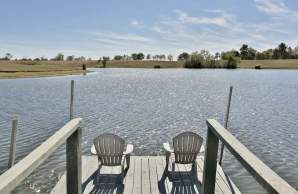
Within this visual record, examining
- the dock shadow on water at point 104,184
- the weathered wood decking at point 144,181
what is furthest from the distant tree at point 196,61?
the dock shadow on water at point 104,184

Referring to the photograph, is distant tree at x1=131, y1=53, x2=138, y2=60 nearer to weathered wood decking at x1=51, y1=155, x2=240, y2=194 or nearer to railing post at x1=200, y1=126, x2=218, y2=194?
weathered wood decking at x1=51, y1=155, x2=240, y2=194

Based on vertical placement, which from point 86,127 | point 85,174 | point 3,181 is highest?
point 3,181

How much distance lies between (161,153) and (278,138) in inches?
186

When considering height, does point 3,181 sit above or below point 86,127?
above

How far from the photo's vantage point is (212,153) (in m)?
3.50

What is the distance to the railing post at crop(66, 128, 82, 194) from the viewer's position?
3.40m

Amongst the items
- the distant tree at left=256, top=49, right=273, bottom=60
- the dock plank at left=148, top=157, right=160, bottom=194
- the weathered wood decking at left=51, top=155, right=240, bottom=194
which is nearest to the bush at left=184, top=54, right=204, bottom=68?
the distant tree at left=256, top=49, right=273, bottom=60

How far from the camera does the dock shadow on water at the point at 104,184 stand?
16.4ft

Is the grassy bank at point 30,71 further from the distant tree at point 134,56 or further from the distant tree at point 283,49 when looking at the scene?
the distant tree at point 283,49

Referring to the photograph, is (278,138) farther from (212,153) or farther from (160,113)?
(212,153)

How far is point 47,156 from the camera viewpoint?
8.02 feet

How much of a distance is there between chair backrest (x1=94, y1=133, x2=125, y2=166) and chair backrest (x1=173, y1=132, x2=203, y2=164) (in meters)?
1.03

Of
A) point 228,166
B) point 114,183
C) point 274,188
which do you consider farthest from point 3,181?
point 228,166

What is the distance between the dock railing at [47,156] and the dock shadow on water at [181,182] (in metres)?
1.90
